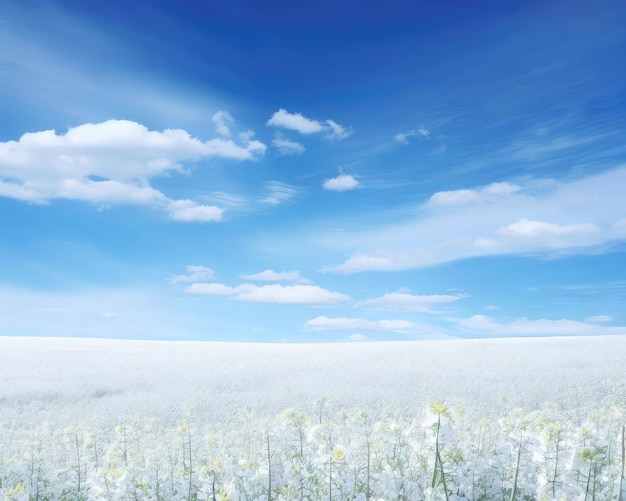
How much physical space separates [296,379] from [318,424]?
11.7 meters

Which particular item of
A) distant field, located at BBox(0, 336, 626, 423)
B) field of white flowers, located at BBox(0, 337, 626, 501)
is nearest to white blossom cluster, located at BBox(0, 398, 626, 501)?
field of white flowers, located at BBox(0, 337, 626, 501)

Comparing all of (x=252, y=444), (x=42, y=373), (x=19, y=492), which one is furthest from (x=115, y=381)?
(x=19, y=492)

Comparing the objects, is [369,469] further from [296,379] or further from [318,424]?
[296,379]

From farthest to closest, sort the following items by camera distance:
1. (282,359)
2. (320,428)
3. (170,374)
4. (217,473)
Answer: (282,359) < (170,374) < (320,428) < (217,473)

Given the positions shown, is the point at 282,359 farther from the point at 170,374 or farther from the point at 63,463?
the point at 63,463

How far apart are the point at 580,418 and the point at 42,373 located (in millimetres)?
16339

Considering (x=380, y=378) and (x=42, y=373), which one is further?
(x=42, y=373)

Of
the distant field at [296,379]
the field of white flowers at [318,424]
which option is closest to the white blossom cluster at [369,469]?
the field of white flowers at [318,424]

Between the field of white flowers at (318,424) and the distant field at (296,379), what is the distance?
0.08 metres

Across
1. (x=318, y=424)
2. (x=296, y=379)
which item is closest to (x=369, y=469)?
(x=318, y=424)

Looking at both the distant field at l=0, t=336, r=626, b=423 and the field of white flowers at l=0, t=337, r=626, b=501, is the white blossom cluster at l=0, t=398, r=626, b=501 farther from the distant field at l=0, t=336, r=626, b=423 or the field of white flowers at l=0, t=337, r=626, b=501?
the distant field at l=0, t=336, r=626, b=423

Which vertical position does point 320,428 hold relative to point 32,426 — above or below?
above

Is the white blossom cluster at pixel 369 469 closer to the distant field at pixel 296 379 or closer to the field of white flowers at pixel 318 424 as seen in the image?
the field of white flowers at pixel 318 424

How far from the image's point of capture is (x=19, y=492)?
3908 mm
